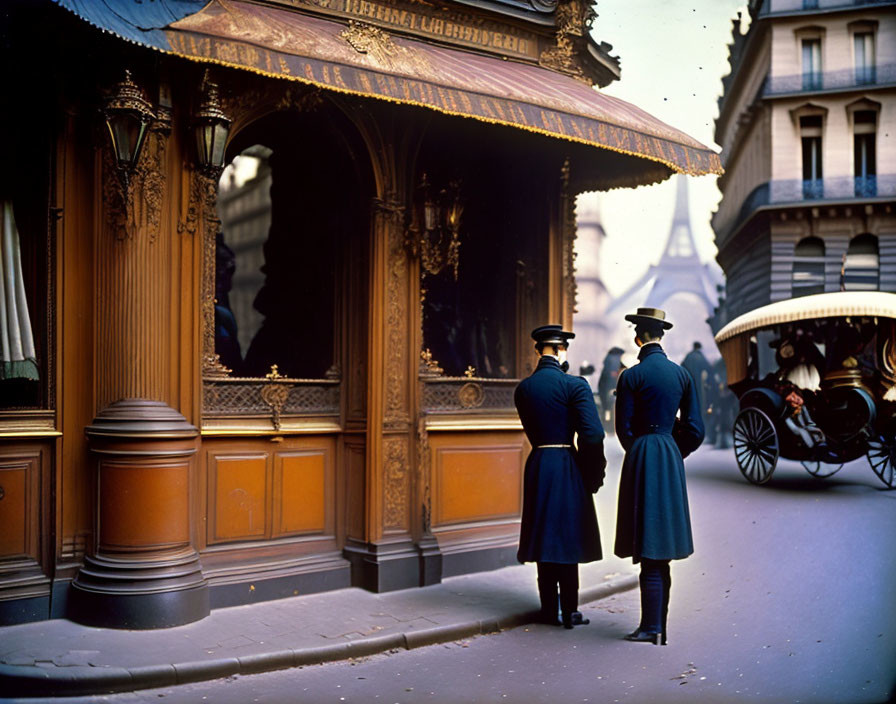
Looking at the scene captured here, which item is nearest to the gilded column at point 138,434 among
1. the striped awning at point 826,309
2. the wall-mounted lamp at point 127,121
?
the wall-mounted lamp at point 127,121

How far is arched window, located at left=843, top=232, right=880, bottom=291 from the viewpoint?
82.0 feet

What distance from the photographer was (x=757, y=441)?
14570mm

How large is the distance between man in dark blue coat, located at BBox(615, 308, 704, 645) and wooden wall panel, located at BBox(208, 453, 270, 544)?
3.06m

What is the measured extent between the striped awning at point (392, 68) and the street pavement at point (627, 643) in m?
3.97

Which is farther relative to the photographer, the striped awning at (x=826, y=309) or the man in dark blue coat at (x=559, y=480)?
the striped awning at (x=826, y=309)

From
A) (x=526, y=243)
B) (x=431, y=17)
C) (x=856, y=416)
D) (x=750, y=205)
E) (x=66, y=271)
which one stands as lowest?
(x=856, y=416)

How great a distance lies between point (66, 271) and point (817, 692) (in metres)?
6.02

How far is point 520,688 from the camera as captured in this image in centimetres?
554

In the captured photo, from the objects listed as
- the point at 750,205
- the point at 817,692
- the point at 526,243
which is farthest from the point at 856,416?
the point at 750,205

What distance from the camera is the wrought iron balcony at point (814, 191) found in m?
24.7

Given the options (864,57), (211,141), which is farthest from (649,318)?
(864,57)

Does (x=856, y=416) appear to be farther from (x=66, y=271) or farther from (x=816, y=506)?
(x=66, y=271)

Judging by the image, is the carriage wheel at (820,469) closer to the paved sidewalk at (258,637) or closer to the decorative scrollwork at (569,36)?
the paved sidewalk at (258,637)

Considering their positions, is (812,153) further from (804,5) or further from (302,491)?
(302,491)
